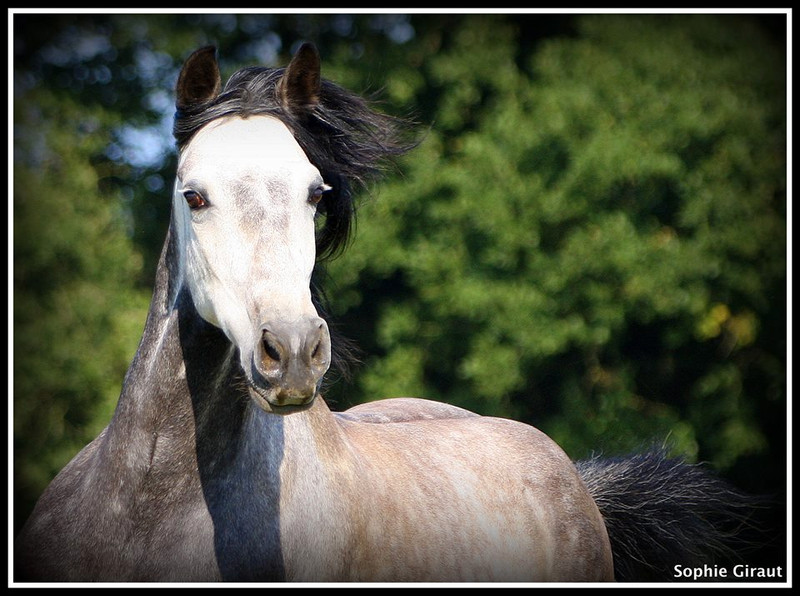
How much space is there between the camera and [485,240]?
1215cm

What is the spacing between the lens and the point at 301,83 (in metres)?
3.11

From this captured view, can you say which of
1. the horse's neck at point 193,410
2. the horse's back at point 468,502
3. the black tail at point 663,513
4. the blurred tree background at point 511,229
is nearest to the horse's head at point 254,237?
the horse's neck at point 193,410

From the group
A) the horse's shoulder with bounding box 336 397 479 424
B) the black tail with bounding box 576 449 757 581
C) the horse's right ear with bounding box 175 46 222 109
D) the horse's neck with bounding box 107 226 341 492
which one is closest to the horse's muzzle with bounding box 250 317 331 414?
the horse's neck with bounding box 107 226 341 492

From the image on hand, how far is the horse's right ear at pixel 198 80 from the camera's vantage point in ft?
9.67

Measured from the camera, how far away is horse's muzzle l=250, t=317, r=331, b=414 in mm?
2385

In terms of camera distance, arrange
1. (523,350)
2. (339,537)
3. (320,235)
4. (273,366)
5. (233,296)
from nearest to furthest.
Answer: (273,366) < (233,296) < (339,537) < (320,235) < (523,350)

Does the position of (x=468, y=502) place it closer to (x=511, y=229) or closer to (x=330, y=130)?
(x=330, y=130)

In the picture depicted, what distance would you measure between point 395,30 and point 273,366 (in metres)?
10.3

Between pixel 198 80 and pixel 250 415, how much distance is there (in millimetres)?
1142

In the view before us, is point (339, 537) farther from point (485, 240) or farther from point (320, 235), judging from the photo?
point (485, 240)

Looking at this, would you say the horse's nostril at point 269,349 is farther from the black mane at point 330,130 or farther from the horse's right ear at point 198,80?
the horse's right ear at point 198,80

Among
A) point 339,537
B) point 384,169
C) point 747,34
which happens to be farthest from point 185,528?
point 747,34

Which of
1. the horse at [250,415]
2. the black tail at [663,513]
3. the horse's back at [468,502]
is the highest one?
the horse at [250,415]

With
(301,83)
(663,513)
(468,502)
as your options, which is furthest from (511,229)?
(301,83)
